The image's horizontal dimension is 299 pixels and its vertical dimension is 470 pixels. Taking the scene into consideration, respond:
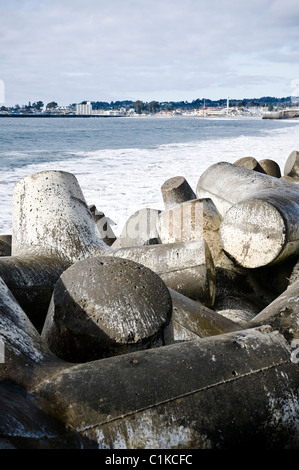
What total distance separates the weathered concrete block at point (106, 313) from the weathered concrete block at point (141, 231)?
7.54 ft

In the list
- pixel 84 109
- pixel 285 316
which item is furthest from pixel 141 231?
pixel 84 109

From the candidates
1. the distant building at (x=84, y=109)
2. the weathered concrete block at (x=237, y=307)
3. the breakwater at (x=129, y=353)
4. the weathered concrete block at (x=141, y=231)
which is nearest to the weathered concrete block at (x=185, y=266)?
the breakwater at (x=129, y=353)

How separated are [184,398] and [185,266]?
1653 millimetres

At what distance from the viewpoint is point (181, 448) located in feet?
4.81

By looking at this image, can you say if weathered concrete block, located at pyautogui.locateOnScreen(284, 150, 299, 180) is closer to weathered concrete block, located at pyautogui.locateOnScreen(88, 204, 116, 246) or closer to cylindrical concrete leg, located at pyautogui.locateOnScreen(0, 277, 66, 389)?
weathered concrete block, located at pyautogui.locateOnScreen(88, 204, 116, 246)

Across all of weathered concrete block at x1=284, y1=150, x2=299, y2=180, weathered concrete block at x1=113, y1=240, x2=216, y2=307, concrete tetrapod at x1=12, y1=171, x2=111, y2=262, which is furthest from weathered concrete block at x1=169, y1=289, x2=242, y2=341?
weathered concrete block at x1=284, y1=150, x2=299, y2=180

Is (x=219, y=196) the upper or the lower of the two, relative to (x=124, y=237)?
upper

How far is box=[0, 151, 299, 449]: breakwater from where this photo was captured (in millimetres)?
1454

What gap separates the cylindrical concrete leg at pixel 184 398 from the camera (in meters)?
1.45

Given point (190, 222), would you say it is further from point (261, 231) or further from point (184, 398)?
point (184, 398)

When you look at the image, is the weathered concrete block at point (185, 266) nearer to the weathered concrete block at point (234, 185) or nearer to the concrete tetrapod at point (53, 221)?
the concrete tetrapod at point (53, 221)
